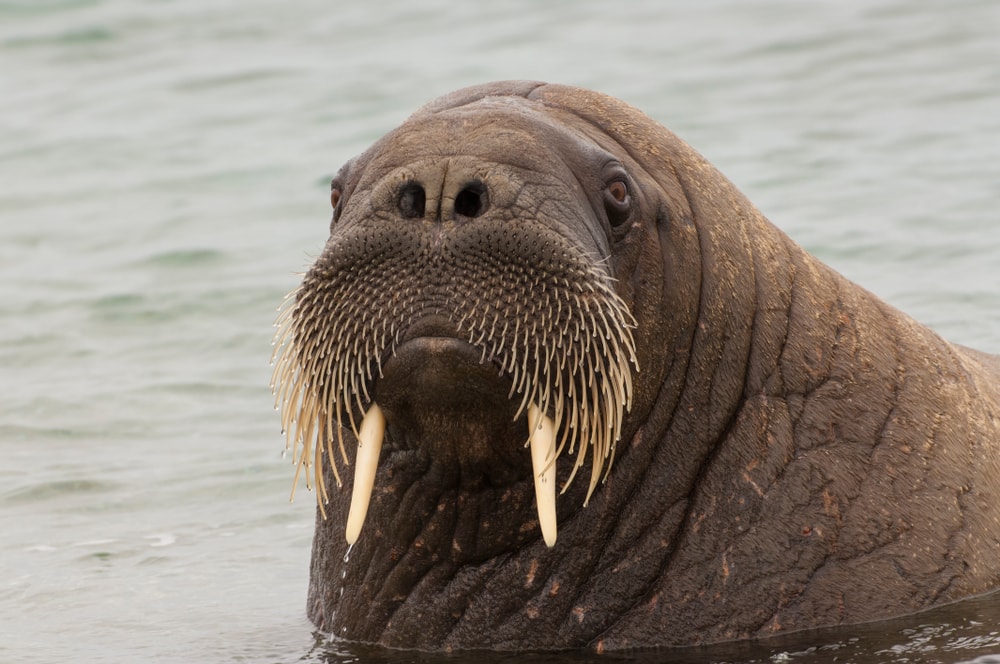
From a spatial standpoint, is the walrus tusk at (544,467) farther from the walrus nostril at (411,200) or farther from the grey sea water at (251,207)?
the grey sea water at (251,207)

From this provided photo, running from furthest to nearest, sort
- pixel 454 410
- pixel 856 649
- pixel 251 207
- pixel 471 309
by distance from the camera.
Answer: pixel 251 207 < pixel 856 649 < pixel 454 410 < pixel 471 309

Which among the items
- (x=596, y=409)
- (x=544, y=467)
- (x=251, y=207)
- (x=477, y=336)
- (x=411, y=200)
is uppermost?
(x=411, y=200)

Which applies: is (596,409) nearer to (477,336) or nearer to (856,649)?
(477,336)

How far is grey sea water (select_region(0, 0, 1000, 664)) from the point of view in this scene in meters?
8.17

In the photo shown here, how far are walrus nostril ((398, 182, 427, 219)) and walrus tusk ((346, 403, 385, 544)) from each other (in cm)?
64

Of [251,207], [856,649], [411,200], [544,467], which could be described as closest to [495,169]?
[411,200]

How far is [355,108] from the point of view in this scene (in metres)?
21.5

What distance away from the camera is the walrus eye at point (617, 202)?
239 inches

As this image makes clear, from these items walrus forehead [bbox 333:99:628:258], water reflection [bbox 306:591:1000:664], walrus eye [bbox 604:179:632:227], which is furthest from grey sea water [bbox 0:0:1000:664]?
walrus eye [bbox 604:179:632:227]

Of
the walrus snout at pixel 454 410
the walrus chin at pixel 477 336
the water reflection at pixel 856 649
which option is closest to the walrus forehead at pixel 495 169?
the walrus chin at pixel 477 336

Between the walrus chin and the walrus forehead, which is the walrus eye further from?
the walrus chin

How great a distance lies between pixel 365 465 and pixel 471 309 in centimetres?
62

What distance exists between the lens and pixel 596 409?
575 cm

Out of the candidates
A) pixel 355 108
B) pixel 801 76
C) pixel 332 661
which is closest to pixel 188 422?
pixel 332 661
